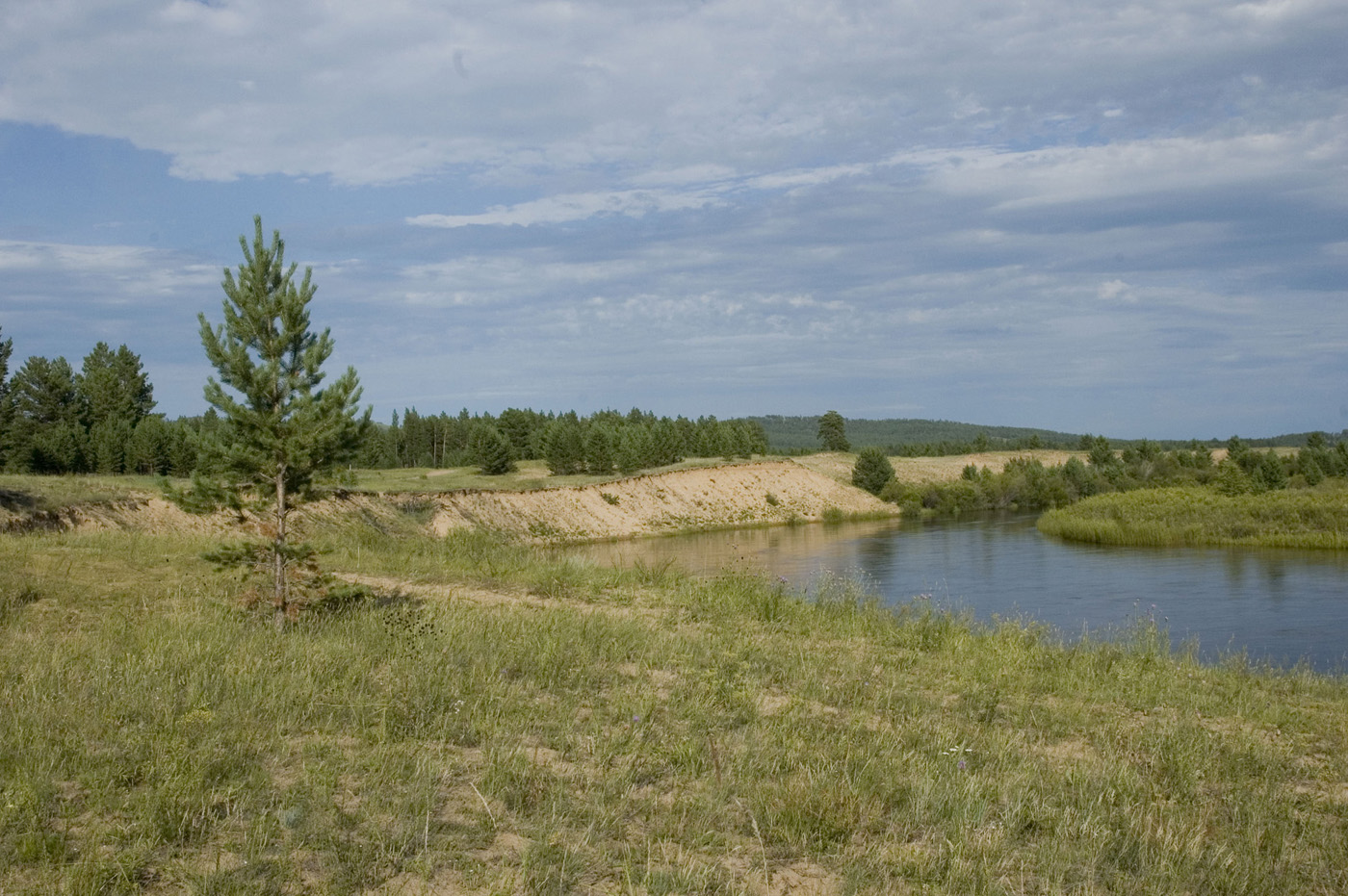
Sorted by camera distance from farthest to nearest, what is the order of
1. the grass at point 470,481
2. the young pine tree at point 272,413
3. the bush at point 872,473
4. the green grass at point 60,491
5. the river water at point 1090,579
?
the bush at point 872,473 → the grass at point 470,481 → the green grass at point 60,491 → the river water at point 1090,579 → the young pine tree at point 272,413

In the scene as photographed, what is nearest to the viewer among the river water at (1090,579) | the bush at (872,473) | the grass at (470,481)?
the river water at (1090,579)

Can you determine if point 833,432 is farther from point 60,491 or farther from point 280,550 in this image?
point 280,550

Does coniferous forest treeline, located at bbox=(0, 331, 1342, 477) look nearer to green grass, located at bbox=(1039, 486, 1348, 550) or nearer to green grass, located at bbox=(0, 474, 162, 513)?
green grass, located at bbox=(0, 474, 162, 513)

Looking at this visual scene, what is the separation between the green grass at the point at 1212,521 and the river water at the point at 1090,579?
1.39 m

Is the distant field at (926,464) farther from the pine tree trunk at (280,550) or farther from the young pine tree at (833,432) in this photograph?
the pine tree trunk at (280,550)

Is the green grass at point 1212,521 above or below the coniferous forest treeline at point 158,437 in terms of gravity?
below

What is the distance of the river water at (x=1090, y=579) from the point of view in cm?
1764

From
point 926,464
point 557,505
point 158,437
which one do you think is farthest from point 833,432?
point 158,437

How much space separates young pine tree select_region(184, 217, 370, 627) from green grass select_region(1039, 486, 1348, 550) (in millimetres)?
31912

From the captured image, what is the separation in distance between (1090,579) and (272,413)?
21399mm

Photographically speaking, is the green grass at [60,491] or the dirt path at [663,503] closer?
the green grass at [60,491]

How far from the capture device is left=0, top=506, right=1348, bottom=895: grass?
16.3ft

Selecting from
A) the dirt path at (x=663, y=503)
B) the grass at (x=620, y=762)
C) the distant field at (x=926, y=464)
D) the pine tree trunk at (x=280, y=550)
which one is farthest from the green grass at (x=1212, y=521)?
the pine tree trunk at (x=280, y=550)

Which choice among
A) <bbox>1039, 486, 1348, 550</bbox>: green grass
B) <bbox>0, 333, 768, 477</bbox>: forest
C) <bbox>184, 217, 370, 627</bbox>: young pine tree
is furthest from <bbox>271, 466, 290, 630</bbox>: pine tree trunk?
<bbox>1039, 486, 1348, 550</bbox>: green grass
